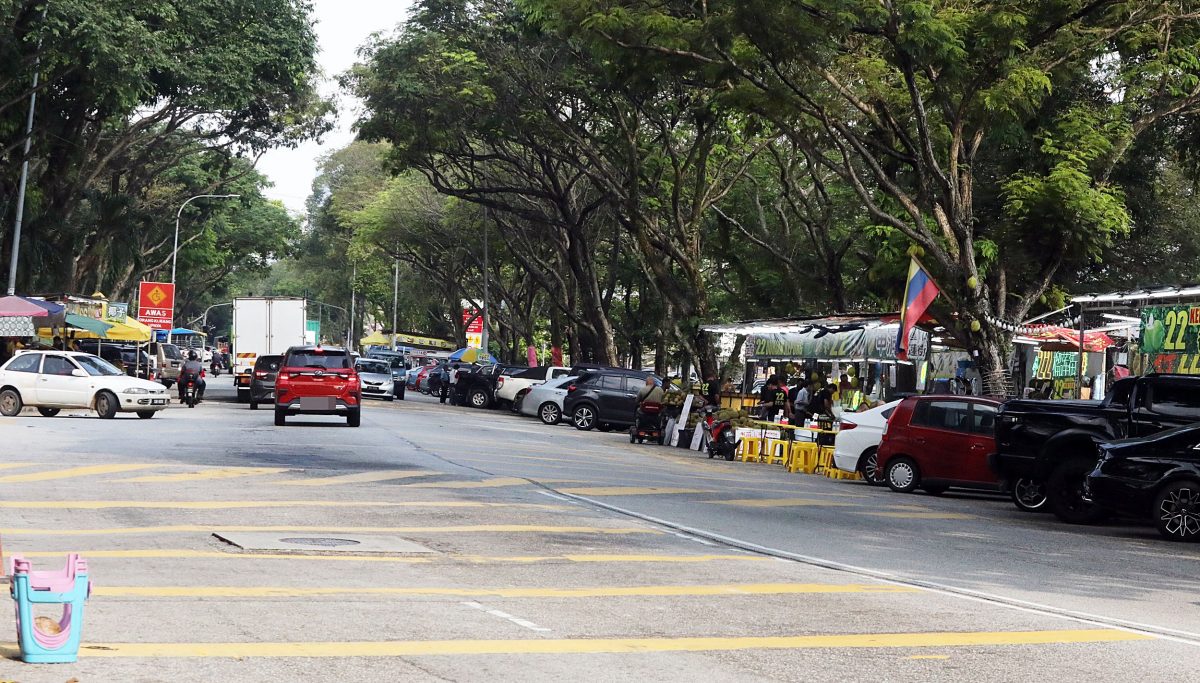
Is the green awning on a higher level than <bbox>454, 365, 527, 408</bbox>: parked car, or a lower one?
higher

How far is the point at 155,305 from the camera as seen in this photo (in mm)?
51719

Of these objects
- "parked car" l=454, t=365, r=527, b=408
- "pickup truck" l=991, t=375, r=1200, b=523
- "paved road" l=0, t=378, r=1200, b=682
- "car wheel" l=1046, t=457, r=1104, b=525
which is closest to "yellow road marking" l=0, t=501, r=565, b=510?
"paved road" l=0, t=378, r=1200, b=682

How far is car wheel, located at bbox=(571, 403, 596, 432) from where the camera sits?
134 feet

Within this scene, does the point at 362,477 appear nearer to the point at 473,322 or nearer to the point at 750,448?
the point at 750,448

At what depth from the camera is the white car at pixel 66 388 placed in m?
31.9

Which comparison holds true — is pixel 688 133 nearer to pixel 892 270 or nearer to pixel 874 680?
pixel 892 270

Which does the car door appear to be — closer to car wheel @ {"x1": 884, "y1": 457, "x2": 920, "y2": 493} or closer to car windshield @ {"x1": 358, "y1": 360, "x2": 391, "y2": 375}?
car wheel @ {"x1": 884, "y1": 457, "x2": 920, "y2": 493}

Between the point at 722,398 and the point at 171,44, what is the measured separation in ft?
52.0

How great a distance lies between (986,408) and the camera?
22312 millimetres

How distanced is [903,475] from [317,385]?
12995mm

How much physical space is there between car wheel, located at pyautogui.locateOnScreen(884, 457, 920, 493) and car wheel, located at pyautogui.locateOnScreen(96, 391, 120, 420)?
1779 centimetres

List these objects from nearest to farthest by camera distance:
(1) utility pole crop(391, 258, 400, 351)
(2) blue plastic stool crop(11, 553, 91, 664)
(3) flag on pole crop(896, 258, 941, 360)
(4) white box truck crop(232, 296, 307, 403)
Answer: (2) blue plastic stool crop(11, 553, 91, 664) < (3) flag on pole crop(896, 258, 941, 360) < (4) white box truck crop(232, 296, 307, 403) < (1) utility pole crop(391, 258, 400, 351)

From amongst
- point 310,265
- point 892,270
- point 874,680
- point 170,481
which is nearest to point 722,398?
point 892,270

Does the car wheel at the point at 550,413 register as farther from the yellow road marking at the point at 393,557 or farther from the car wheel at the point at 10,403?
the yellow road marking at the point at 393,557
